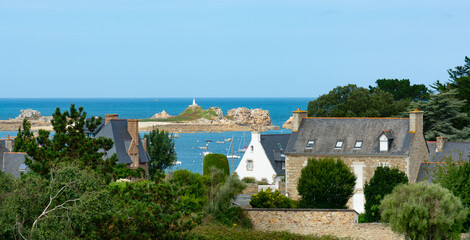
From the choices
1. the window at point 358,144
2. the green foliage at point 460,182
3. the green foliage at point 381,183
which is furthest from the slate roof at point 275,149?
the green foliage at point 460,182

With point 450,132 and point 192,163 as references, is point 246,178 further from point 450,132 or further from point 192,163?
point 192,163

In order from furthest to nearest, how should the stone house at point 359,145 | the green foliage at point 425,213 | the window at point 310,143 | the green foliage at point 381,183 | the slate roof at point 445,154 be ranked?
1. the window at point 310,143
2. the slate roof at point 445,154
3. the stone house at point 359,145
4. the green foliage at point 381,183
5. the green foliage at point 425,213

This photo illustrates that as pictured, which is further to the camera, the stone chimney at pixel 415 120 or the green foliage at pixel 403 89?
the green foliage at pixel 403 89

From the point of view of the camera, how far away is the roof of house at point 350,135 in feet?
131

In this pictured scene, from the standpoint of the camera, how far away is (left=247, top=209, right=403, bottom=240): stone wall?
107ft

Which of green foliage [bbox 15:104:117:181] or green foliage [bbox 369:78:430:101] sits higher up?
green foliage [bbox 369:78:430:101]

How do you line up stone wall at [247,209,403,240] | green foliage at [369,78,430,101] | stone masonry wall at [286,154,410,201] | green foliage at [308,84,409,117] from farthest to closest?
green foliage at [369,78,430,101], green foliage at [308,84,409,117], stone masonry wall at [286,154,410,201], stone wall at [247,209,403,240]

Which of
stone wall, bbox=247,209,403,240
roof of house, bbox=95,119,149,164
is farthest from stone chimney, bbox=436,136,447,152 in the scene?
roof of house, bbox=95,119,149,164

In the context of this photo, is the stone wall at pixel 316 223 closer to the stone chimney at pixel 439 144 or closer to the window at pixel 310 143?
the window at pixel 310 143

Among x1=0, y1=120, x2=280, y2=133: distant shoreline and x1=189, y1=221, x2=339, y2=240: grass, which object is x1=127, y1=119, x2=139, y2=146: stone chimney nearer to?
x1=189, y1=221, x2=339, y2=240: grass

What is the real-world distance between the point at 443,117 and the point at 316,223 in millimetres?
27839

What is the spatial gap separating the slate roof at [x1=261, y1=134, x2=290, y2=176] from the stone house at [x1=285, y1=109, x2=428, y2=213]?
32.4 feet

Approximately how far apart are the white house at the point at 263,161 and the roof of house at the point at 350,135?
9885mm

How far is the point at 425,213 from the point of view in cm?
2748
